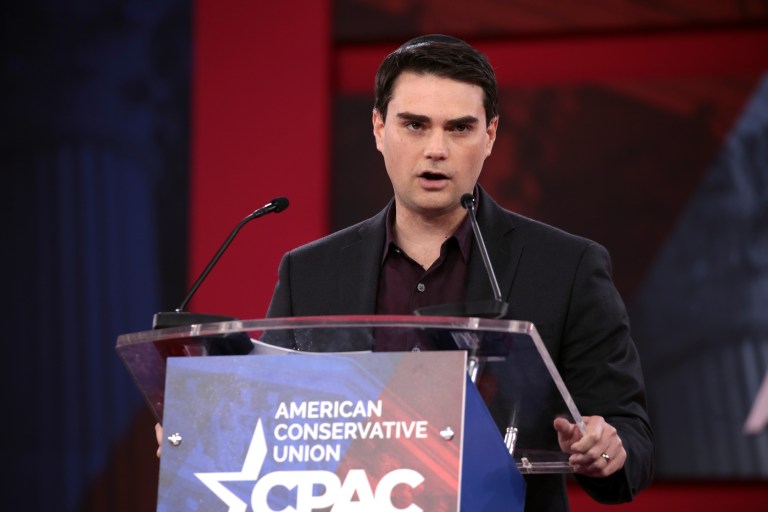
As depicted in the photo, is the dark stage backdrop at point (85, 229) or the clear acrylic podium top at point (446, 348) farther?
the dark stage backdrop at point (85, 229)

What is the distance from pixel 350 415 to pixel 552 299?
63cm

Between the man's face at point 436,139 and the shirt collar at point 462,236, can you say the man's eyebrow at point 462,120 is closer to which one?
the man's face at point 436,139

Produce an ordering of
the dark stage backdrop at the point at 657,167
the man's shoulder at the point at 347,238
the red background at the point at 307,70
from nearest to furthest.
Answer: the man's shoulder at the point at 347,238, the dark stage backdrop at the point at 657,167, the red background at the point at 307,70

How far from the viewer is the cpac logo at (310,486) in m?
1.20

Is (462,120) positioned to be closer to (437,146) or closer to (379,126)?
(437,146)

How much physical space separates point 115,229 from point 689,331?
2158 mm

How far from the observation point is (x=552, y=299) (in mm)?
1770

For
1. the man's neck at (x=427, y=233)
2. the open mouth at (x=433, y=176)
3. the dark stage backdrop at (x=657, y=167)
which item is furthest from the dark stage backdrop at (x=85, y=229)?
the open mouth at (x=433, y=176)

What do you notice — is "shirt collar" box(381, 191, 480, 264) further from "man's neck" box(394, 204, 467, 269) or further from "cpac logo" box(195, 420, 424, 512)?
"cpac logo" box(195, 420, 424, 512)

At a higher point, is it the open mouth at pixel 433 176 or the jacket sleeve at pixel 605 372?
the open mouth at pixel 433 176

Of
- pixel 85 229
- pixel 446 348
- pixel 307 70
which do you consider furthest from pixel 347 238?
pixel 85 229

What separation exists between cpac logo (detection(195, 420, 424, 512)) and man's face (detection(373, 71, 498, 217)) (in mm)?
743

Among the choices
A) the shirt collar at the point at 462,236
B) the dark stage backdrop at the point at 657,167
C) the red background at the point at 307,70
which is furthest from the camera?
the red background at the point at 307,70

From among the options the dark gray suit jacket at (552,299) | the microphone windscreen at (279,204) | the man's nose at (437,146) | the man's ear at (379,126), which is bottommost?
the dark gray suit jacket at (552,299)
